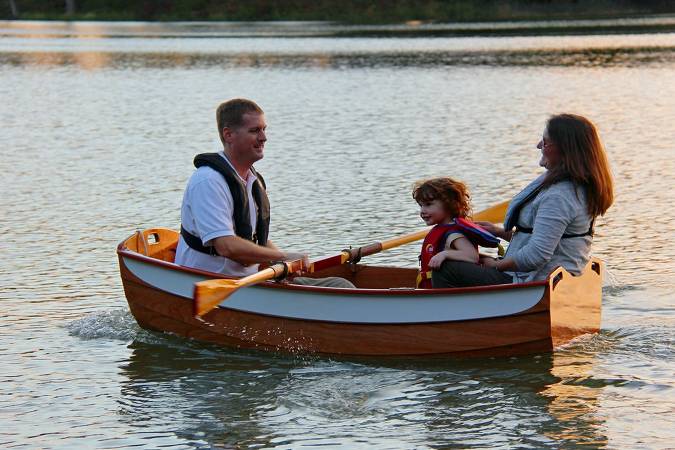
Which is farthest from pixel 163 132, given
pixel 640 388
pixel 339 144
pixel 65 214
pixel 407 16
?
pixel 407 16

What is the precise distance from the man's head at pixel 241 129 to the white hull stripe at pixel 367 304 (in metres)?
0.82

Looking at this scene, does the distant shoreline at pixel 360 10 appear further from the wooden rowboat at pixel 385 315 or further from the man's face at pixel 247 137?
the man's face at pixel 247 137

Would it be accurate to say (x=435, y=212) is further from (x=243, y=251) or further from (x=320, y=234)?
(x=320, y=234)

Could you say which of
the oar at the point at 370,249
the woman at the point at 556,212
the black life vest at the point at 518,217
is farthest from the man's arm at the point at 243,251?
the black life vest at the point at 518,217

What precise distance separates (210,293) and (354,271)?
1.67m

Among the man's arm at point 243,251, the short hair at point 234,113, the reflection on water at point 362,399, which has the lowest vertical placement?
the reflection on water at point 362,399

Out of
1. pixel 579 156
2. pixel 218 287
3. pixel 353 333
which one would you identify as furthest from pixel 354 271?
pixel 579 156

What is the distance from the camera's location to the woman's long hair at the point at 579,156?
7.20 m

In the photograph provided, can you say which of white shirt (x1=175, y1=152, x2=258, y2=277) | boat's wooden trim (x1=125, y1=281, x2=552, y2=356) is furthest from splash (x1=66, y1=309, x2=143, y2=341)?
white shirt (x1=175, y1=152, x2=258, y2=277)

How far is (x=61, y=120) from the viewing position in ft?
71.4

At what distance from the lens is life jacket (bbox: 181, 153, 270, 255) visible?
7734mm

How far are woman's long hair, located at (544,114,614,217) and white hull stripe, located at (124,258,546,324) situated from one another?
2.17 feet

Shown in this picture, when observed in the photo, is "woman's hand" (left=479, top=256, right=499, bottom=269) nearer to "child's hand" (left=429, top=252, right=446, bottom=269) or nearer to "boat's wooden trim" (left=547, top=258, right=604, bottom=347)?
"child's hand" (left=429, top=252, right=446, bottom=269)

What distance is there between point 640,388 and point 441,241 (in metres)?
1.43
